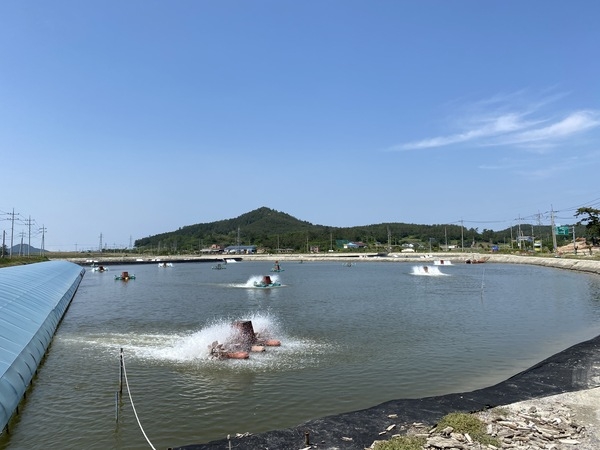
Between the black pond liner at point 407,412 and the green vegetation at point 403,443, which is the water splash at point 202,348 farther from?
the green vegetation at point 403,443

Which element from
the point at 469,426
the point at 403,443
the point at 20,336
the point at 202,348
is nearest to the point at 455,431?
the point at 469,426

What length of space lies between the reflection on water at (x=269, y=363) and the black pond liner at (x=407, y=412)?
5.57 ft

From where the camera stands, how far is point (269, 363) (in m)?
21.2

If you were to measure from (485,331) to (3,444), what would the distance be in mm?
26528

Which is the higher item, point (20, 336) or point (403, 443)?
point (20, 336)

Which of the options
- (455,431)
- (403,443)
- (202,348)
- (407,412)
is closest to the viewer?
(403,443)

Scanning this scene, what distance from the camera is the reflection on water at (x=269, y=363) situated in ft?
47.8

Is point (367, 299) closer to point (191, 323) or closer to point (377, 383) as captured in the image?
point (191, 323)

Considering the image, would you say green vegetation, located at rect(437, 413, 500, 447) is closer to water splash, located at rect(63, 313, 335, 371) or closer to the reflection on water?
the reflection on water

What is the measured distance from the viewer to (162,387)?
711 inches

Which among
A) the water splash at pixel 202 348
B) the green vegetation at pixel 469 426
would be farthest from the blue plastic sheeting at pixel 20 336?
the green vegetation at pixel 469 426

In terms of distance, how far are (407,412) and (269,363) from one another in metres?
9.31

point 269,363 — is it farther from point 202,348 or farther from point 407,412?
point 407,412

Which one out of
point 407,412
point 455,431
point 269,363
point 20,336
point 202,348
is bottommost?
point 269,363
